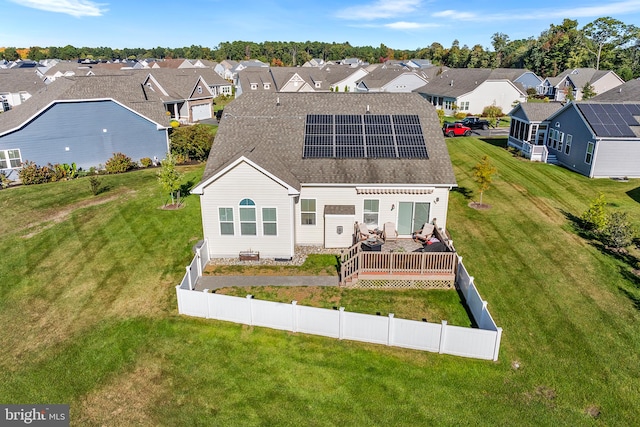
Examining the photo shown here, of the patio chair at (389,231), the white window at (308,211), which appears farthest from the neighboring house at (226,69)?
the patio chair at (389,231)

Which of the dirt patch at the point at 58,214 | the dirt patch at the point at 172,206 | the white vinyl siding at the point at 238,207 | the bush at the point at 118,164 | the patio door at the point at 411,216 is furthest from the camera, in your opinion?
the bush at the point at 118,164

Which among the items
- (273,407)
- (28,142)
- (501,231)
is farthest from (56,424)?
(28,142)

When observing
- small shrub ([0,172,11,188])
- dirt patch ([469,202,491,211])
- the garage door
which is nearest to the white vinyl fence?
dirt patch ([469,202,491,211])

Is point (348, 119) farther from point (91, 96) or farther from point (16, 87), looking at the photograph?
point (16, 87)

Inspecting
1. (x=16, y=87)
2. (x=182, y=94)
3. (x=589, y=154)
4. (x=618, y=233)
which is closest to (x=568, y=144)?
(x=589, y=154)

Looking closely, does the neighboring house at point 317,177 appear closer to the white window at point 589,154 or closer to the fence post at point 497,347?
the fence post at point 497,347

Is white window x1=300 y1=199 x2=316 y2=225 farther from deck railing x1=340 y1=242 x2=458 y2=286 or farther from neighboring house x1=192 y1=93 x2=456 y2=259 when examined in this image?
deck railing x1=340 y1=242 x2=458 y2=286

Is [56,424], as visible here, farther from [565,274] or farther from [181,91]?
[181,91]
